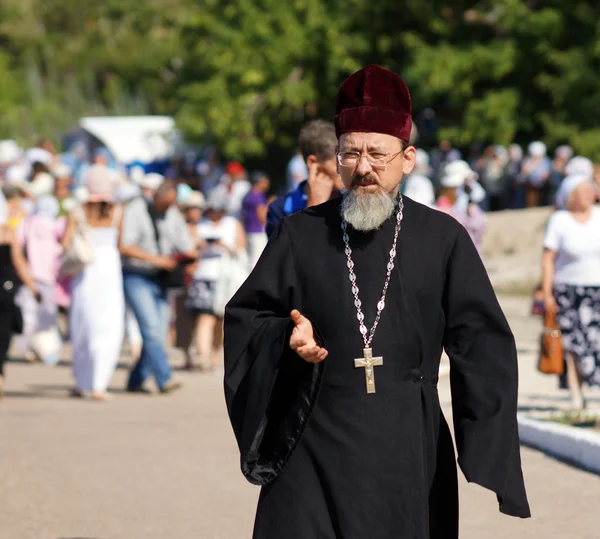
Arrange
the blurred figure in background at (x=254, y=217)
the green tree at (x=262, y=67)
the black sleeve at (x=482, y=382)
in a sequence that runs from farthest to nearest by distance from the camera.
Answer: the green tree at (x=262, y=67)
the blurred figure in background at (x=254, y=217)
the black sleeve at (x=482, y=382)

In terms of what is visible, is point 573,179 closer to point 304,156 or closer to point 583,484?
point 583,484

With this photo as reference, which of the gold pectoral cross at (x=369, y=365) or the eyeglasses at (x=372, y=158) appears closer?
the gold pectoral cross at (x=369, y=365)

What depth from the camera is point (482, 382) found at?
Result: 488cm

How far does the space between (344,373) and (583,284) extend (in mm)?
7057

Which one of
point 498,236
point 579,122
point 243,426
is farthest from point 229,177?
point 243,426

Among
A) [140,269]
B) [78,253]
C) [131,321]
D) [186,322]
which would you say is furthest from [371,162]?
[131,321]

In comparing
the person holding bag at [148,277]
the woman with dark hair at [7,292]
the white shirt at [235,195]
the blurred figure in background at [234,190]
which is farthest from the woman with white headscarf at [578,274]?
the white shirt at [235,195]

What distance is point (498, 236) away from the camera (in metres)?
25.7

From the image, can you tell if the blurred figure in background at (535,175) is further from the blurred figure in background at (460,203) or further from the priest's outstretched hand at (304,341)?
the priest's outstretched hand at (304,341)

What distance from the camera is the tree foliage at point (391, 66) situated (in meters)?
30.7

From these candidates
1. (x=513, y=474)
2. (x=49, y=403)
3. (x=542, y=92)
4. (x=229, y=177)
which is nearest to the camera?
(x=513, y=474)

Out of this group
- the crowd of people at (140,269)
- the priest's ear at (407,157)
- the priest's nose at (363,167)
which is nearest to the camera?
the priest's nose at (363,167)

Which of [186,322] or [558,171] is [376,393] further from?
[558,171]

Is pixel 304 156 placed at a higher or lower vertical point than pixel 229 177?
lower
